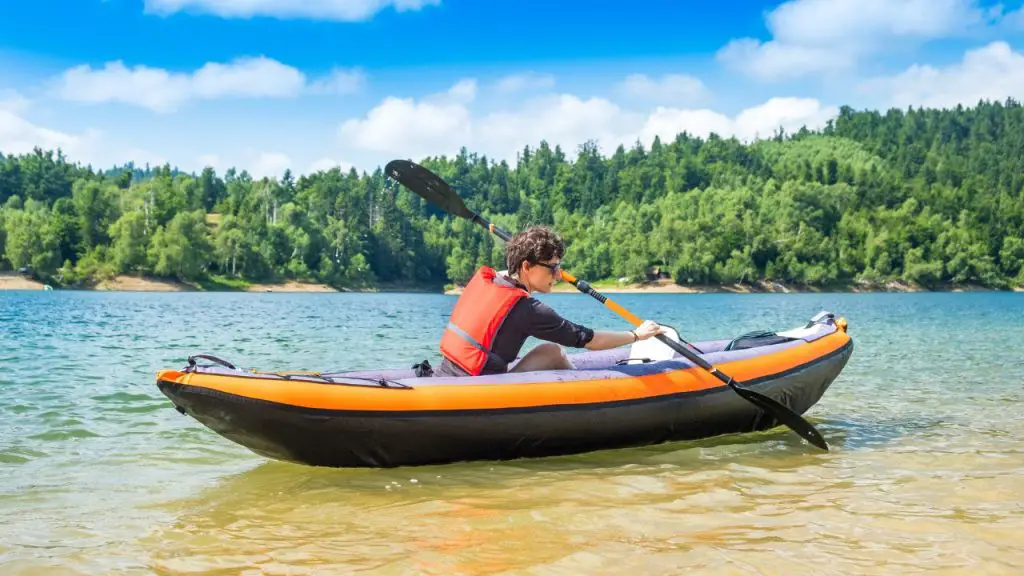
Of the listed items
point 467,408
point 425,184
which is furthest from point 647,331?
point 425,184

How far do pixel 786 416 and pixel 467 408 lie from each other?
9.87ft

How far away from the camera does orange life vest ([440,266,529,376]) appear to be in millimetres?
6242

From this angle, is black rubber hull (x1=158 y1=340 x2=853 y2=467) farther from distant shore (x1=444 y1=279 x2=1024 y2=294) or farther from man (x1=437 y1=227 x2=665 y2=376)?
distant shore (x1=444 y1=279 x2=1024 y2=294)

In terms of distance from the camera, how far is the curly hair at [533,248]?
6.38 metres

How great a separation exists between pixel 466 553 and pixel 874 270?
109 metres

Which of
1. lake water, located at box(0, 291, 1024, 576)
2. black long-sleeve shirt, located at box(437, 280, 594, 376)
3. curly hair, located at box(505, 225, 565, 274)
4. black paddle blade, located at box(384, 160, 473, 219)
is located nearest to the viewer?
lake water, located at box(0, 291, 1024, 576)

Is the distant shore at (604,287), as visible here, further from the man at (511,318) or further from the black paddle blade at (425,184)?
the man at (511,318)

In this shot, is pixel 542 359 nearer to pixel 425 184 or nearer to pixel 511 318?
pixel 511 318

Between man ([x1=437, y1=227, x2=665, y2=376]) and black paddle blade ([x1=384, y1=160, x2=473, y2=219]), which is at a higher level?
black paddle blade ([x1=384, y1=160, x2=473, y2=219])

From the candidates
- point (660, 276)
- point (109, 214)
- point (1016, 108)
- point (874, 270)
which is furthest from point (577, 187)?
point (1016, 108)

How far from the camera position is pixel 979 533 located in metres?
4.77

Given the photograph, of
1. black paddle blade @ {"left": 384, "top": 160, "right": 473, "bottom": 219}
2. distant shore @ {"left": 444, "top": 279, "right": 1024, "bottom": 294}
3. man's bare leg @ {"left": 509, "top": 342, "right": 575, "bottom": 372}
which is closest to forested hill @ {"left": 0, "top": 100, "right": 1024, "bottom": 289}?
distant shore @ {"left": 444, "top": 279, "right": 1024, "bottom": 294}

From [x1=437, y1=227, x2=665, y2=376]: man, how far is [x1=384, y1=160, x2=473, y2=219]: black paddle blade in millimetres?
3040

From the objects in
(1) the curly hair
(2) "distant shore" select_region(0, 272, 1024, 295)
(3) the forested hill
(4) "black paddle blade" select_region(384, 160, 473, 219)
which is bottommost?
(2) "distant shore" select_region(0, 272, 1024, 295)
